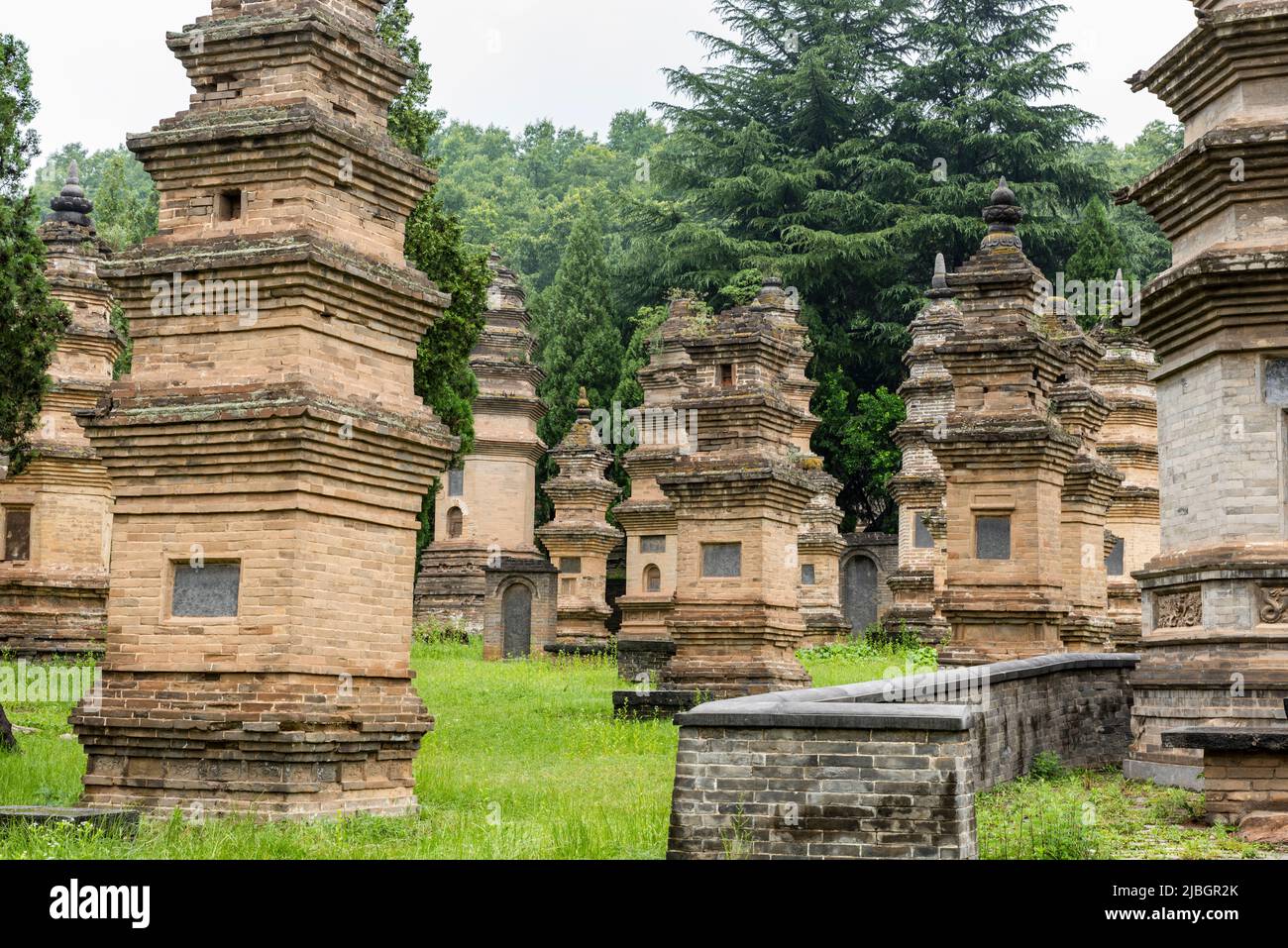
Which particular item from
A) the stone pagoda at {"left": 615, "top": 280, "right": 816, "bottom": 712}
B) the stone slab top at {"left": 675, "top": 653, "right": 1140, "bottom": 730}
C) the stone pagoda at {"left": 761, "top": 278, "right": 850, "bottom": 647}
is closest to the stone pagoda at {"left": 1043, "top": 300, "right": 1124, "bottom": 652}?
the stone pagoda at {"left": 615, "top": 280, "right": 816, "bottom": 712}

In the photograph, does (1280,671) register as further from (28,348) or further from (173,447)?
(28,348)

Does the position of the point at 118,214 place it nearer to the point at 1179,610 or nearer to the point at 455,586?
the point at 455,586

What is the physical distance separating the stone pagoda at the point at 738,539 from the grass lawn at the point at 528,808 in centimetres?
166

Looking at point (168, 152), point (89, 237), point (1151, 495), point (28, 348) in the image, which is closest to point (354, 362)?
point (168, 152)

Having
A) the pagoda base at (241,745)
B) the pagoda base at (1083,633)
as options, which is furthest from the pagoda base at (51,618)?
the pagoda base at (1083,633)

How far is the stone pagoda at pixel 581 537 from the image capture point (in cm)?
3472

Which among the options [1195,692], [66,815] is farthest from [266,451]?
[1195,692]

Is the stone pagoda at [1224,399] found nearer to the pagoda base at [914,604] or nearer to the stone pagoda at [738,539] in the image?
the stone pagoda at [738,539]

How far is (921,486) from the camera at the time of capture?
35.4 metres

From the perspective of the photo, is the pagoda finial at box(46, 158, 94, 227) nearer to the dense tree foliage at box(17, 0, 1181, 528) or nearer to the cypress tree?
the dense tree foliage at box(17, 0, 1181, 528)

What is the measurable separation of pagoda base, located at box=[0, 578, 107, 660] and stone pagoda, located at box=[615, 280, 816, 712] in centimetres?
886

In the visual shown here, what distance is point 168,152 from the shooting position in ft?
43.1

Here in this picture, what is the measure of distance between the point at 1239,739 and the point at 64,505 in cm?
1794
